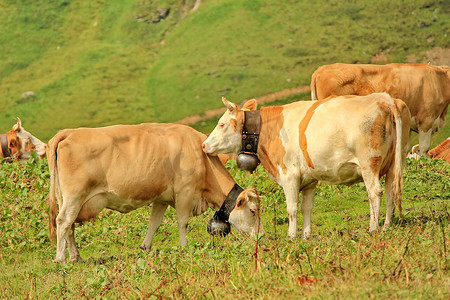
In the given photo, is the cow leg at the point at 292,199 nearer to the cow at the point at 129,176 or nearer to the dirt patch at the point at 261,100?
the cow at the point at 129,176

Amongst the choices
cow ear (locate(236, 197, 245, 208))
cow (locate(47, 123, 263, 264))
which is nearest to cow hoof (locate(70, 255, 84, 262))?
cow (locate(47, 123, 263, 264))

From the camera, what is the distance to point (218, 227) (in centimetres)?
963

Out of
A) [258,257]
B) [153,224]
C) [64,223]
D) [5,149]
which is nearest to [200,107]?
[5,149]

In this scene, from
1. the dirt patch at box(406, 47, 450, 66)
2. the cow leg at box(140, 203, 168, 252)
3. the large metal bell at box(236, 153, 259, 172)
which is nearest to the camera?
the large metal bell at box(236, 153, 259, 172)

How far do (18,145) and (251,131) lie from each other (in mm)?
9175

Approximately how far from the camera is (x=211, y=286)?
6.43 metres

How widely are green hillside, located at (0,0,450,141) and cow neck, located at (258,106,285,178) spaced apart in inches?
807

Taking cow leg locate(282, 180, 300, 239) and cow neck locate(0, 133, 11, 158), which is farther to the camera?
cow neck locate(0, 133, 11, 158)

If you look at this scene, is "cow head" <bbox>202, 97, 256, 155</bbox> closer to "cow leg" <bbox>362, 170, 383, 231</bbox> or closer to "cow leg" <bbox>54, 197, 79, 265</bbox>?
"cow leg" <bbox>54, 197, 79, 265</bbox>

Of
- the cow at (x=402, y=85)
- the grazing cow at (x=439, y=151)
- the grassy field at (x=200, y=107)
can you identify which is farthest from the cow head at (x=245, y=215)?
the grazing cow at (x=439, y=151)

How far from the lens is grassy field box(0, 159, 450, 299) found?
19.4ft

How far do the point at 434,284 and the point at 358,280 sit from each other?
64 centimetres

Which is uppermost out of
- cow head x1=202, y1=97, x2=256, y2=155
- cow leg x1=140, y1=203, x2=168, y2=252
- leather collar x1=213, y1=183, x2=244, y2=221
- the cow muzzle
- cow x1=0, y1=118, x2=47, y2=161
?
cow head x1=202, y1=97, x2=256, y2=155

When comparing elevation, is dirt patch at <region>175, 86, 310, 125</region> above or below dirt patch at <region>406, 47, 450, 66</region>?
below
